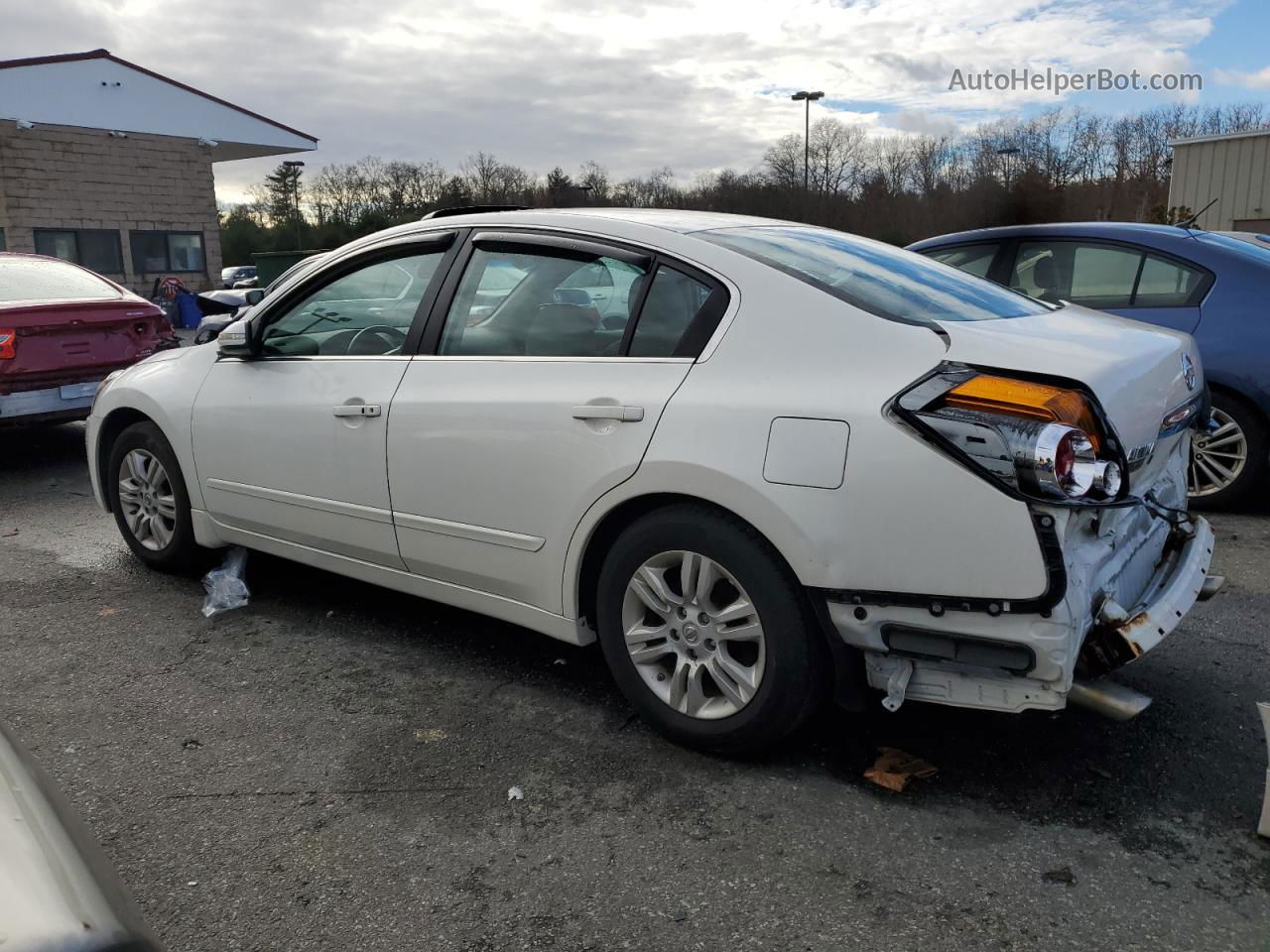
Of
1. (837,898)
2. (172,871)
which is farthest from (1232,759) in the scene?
(172,871)

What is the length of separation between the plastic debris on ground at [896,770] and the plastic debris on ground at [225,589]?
285 cm

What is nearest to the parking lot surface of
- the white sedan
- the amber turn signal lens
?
the white sedan

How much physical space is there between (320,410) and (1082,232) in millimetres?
4592

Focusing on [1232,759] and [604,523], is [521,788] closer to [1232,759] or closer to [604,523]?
[604,523]

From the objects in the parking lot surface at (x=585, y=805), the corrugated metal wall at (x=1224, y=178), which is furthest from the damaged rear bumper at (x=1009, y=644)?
the corrugated metal wall at (x=1224, y=178)

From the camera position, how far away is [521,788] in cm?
293

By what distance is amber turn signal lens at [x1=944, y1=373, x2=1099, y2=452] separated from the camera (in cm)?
247

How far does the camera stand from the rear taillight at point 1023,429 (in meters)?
2.43

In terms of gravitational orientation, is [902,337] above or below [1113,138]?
below

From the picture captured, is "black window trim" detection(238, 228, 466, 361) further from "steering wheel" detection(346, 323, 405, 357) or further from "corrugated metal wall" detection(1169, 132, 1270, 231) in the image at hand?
"corrugated metal wall" detection(1169, 132, 1270, 231)

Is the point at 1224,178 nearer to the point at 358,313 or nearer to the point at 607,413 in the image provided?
the point at 358,313

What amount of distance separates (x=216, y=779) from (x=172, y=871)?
47 cm

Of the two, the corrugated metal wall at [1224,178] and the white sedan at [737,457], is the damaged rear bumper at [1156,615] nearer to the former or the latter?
the white sedan at [737,457]

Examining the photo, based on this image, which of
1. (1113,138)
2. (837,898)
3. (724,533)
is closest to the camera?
(837,898)
